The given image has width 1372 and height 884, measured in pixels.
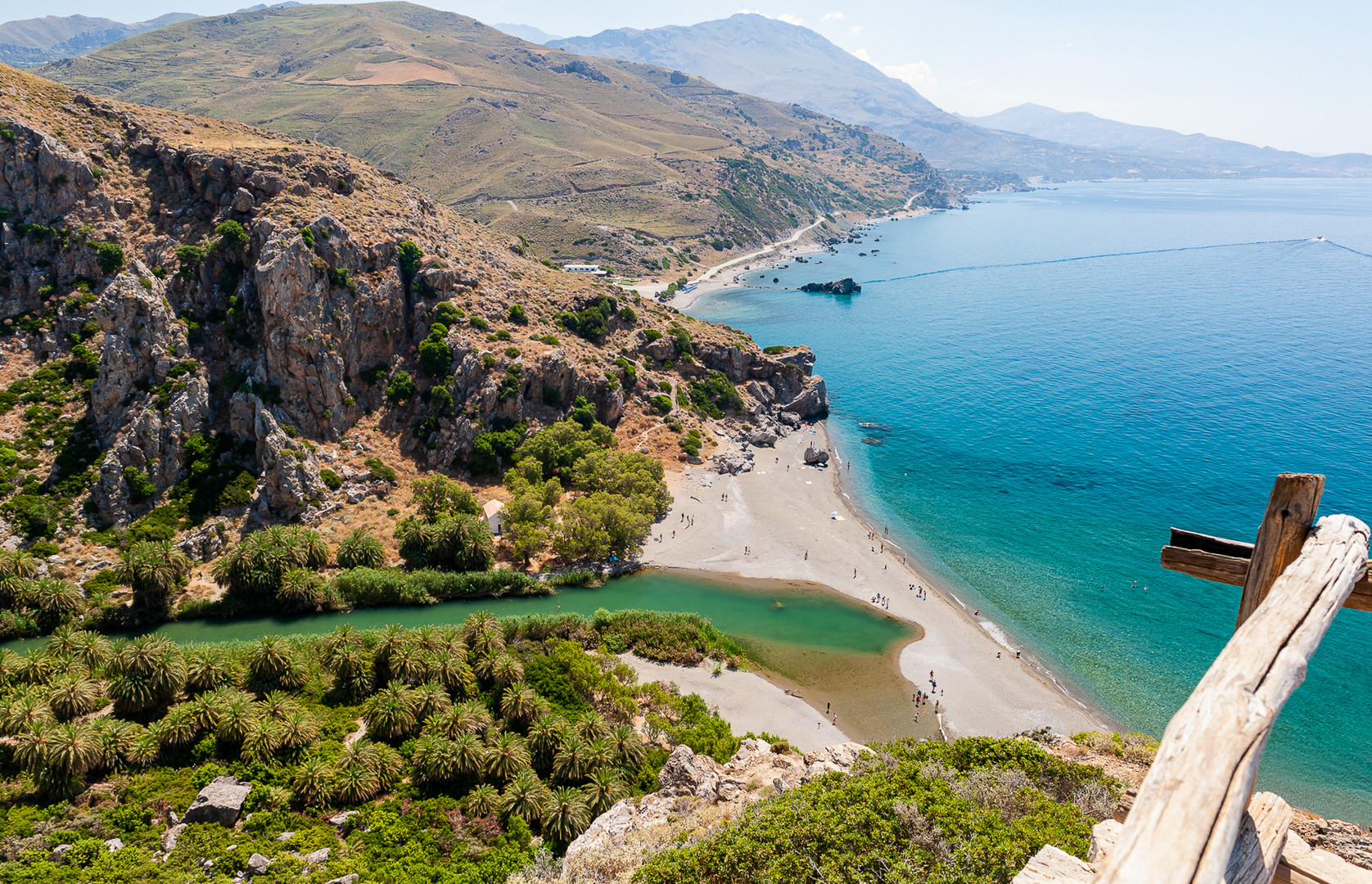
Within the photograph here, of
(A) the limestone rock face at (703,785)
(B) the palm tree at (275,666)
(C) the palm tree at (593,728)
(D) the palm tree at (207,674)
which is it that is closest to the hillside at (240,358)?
(D) the palm tree at (207,674)

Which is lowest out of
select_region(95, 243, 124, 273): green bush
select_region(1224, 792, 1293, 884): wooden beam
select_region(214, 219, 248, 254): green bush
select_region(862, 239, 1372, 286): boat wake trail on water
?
select_region(1224, 792, 1293, 884): wooden beam

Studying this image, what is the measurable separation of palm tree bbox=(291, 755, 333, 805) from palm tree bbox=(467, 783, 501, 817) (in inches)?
256

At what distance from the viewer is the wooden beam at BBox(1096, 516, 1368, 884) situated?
329cm

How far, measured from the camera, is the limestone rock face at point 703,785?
25.8 metres

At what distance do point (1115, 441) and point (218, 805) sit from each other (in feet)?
292

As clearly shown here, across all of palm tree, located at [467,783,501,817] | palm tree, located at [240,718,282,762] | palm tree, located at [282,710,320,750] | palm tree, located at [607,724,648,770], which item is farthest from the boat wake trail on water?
palm tree, located at [240,718,282,762]

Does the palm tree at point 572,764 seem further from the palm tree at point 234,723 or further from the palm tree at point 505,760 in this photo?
the palm tree at point 234,723

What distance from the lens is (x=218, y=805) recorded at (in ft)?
89.5

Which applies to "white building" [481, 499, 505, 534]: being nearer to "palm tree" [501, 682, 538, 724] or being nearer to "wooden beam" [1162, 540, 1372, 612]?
"palm tree" [501, 682, 538, 724]

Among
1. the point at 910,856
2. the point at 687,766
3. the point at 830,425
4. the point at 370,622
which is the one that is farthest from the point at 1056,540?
the point at 370,622

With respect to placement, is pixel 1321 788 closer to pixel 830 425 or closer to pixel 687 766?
pixel 687 766

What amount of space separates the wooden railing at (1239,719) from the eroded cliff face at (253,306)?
2463 inches

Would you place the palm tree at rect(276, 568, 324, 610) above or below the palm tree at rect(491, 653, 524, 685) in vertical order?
below

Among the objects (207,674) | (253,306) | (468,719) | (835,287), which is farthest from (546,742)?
(835,287)
